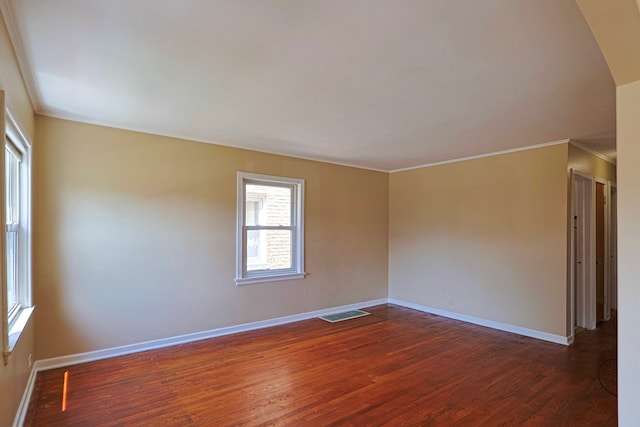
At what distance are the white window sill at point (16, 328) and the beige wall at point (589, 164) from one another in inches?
212

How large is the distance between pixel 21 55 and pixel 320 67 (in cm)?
188

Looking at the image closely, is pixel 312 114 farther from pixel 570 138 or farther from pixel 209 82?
pixel 570 138

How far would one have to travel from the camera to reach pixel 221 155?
4254 mm

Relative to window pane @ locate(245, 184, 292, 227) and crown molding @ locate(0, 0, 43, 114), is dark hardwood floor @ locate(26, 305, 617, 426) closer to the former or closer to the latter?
window pane @ locate(245, 184, 292, 227)

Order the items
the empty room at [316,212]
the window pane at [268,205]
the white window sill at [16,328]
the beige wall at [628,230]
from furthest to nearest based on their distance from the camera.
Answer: the window pane at [268,205] < the white window sill at [16,328] < the empty room at [316,212] < the beige wall at [628,230]

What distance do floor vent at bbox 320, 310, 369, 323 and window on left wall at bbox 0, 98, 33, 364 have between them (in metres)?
3.45

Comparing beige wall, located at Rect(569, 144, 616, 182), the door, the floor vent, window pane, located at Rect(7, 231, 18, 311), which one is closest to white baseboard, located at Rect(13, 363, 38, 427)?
window pane, located at Rect(7, 231, 18, 311)

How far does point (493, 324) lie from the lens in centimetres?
459

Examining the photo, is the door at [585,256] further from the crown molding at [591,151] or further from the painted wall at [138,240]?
the painted wall at [138,240]

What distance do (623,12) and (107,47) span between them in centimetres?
249

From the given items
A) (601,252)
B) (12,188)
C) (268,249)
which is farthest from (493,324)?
(12,188)

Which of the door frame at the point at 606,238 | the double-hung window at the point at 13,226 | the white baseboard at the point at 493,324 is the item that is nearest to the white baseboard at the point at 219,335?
the white baseboard at the point at 493,324

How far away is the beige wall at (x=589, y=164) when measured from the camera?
4.06m

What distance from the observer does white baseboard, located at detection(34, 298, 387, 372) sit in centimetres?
324
